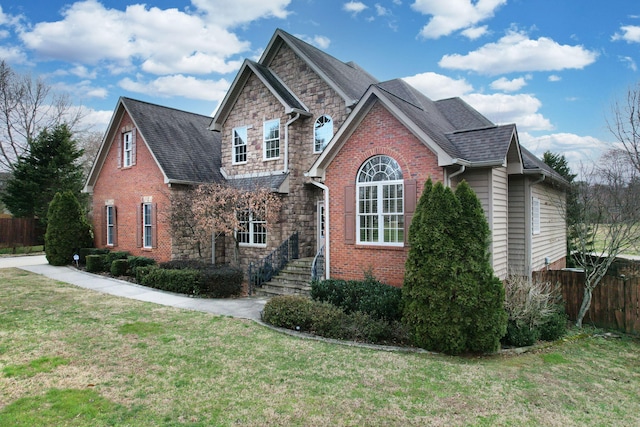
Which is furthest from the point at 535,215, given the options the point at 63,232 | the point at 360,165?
the point at 63,232

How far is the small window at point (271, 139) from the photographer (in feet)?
52.3

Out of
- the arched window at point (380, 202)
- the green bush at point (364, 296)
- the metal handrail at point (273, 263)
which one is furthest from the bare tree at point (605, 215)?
the metal handrail at point (273, 263)

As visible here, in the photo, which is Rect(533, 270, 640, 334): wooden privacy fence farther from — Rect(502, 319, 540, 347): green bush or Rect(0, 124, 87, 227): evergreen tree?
Rect(0, 124, 87, 227): evergreen tree

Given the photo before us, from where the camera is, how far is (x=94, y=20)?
48.0ft

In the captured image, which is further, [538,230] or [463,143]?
[538,230]

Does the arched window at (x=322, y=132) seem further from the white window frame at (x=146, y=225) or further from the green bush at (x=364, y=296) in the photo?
the white window frame at (x=146, y=225)

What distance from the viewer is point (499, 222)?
10.4m

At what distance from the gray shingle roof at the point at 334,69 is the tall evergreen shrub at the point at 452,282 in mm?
7574

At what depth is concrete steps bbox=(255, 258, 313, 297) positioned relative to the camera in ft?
41.2

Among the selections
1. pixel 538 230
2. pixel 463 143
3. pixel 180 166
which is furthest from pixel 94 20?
pixel 538 230

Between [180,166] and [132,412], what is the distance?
1346cm

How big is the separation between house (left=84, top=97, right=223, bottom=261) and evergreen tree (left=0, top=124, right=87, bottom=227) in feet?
28.4

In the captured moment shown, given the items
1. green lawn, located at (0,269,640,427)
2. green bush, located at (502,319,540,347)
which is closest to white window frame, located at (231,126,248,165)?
green lawn, located at (0,269,640,427)

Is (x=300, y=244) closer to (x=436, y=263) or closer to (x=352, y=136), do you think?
(x=352, y=136)
